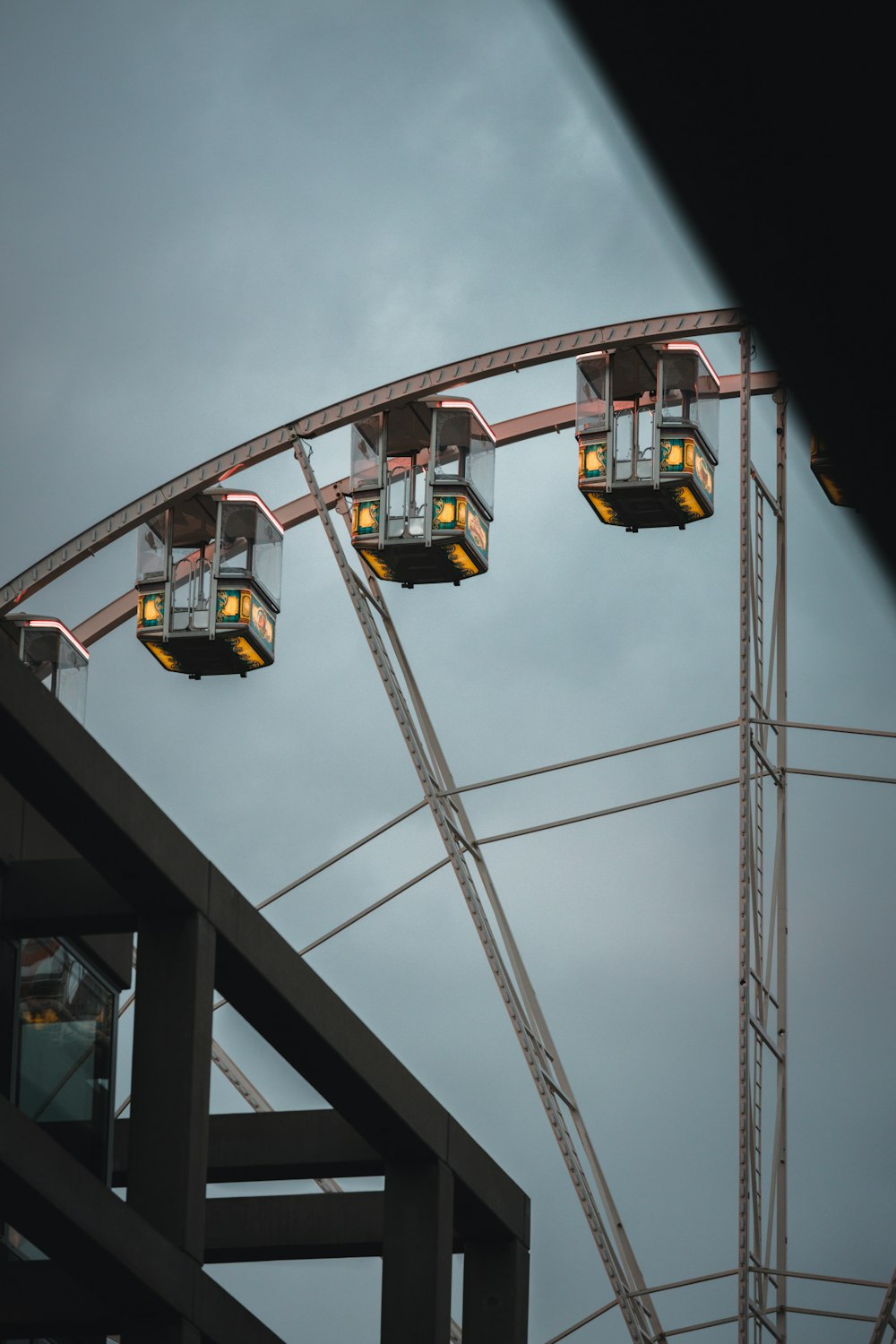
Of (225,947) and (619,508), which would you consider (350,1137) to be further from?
(619,508)

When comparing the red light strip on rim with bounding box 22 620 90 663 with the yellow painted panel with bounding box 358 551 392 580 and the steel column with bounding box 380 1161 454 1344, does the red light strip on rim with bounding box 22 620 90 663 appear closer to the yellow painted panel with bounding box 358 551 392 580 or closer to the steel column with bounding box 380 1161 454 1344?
the yellow painted panel with bounding box 358 551 392 580

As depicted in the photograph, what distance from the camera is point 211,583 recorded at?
806 inches

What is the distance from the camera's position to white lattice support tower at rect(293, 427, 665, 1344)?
18.5m

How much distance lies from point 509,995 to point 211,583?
5.30 metres

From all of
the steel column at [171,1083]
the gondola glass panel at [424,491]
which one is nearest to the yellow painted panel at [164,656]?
the gondola glass panel at [424,491]

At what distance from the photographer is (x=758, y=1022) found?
1830 cm

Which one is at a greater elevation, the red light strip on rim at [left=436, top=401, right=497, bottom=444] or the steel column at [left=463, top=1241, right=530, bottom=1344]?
the red light strip on rim at [left=436, top=401, right=497, bottom=444]

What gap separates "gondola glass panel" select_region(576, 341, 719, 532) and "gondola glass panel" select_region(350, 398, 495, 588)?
1.13m

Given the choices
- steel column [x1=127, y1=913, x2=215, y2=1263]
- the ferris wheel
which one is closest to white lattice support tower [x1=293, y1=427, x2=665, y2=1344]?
the ferris wheel

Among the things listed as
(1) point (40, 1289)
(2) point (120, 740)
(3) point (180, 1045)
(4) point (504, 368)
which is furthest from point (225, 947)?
(2) point (120, 740)

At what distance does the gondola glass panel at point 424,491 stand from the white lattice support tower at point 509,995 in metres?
0.46

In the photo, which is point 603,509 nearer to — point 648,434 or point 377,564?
point 648,434

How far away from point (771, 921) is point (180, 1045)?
9.18 metres

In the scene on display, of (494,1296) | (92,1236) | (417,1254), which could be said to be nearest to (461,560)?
(494,1296)
